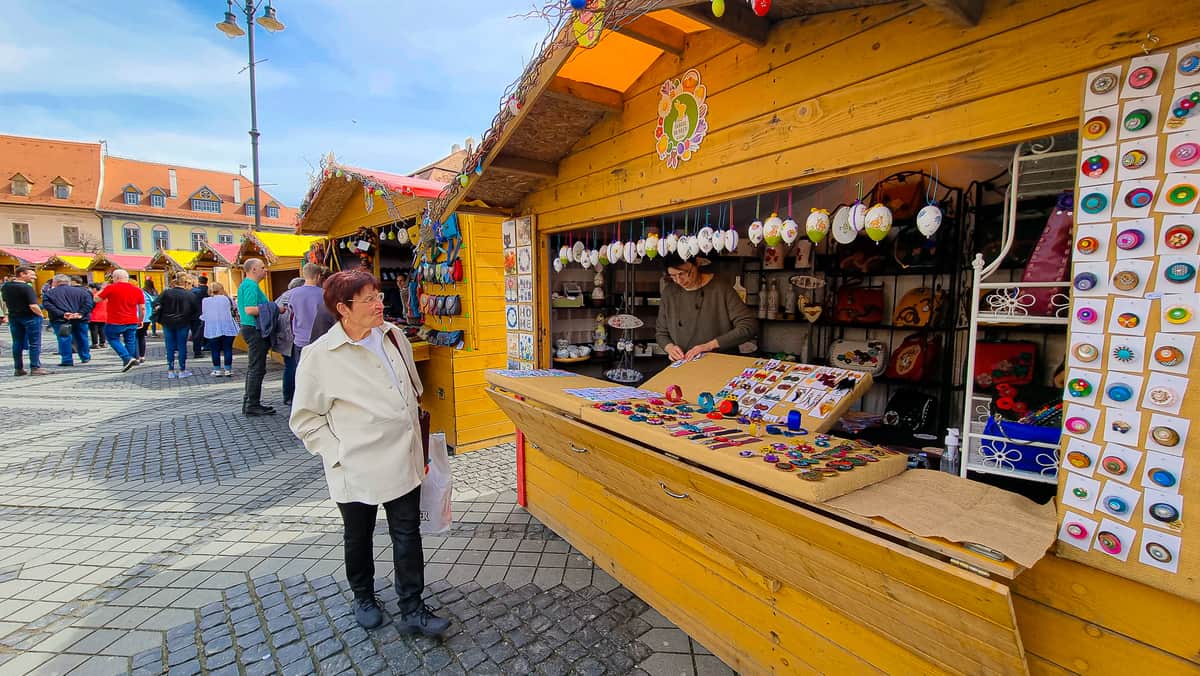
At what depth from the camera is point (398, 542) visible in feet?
8.63

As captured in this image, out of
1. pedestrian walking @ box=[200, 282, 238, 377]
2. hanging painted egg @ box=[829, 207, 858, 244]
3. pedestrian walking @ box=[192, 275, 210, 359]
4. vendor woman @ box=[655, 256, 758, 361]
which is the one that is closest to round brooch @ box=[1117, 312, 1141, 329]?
hanging painted egg @ box=[829, 207, 858, 244]

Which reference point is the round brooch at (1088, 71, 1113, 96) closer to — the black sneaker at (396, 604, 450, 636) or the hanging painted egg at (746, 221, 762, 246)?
the hanging painted egg at (746, 221, 762, 246)

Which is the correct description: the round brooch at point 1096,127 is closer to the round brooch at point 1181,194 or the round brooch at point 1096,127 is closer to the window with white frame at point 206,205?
the round brooch at point 1181,194

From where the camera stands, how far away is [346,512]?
101 inches

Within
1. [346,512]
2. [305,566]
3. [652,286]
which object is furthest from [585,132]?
[305,566]

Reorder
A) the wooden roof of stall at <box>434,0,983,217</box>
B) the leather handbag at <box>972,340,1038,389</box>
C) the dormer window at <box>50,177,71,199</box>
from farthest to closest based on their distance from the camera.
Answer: the dormer window at <box>50,177,71,199</box> → the leather handbag at <box>972,340,1038,389</box> → the wooden roof of stall at <box>434,0,983,217</box>

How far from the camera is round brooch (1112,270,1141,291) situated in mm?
1290

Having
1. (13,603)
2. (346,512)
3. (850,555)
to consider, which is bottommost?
(13,603)

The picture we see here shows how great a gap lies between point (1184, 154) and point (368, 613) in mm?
3597

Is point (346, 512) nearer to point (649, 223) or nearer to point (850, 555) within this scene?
point (850, 555)

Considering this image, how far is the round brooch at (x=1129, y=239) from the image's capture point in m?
→ 1.27

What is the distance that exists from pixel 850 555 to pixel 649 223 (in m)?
3.79

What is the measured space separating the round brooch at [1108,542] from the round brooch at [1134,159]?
953 millimetres

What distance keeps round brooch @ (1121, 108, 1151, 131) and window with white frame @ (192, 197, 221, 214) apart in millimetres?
49577
